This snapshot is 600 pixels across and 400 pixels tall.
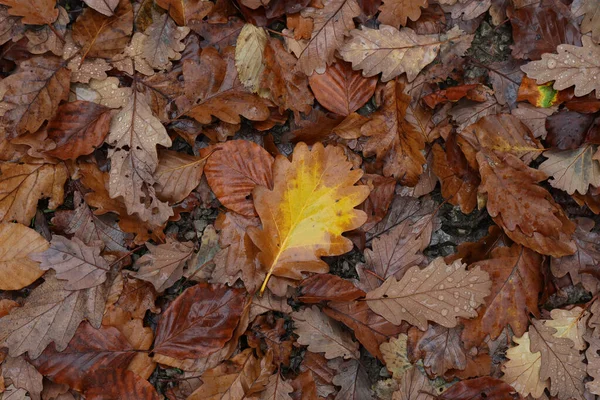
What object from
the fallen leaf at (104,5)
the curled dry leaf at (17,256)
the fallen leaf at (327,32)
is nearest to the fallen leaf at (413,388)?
the fallen leaf at (327,32)

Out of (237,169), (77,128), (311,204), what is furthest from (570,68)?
(77,128)

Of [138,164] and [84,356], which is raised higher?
[138,164]

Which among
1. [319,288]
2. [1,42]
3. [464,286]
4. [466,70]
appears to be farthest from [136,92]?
[464,286]

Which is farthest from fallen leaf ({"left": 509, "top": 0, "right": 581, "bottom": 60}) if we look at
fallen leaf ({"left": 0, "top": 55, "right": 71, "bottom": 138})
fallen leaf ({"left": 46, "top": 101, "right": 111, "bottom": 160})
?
fallen leaf ({"left": 0, "top": 55, "right": 71, "bottom": 138})

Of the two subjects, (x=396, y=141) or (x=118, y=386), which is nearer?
(x=118, y=386)

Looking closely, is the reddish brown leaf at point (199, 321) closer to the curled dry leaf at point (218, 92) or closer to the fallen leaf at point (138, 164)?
the fallen leaf at point (138, 164)

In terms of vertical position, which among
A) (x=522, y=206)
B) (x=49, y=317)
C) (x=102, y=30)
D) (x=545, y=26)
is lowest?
(x=49, y=317)

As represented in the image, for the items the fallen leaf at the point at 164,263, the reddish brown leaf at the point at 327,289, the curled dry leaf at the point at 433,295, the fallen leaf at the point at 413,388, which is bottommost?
the fallen leaf at the point at 413,388

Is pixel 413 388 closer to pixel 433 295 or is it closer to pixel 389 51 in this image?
pixel 433 295
